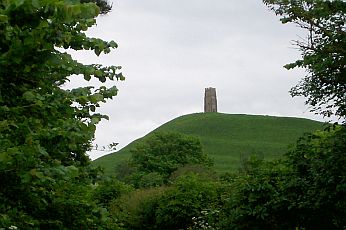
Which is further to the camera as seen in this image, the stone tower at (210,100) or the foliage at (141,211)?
the stone tower at (210,100)

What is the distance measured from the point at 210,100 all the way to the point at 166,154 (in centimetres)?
5978

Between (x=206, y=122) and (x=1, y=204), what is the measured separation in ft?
291

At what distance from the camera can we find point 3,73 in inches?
146

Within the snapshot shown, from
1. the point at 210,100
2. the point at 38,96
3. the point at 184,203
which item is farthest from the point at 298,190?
the point at 210,100

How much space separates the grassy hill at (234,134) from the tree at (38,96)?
63788mm

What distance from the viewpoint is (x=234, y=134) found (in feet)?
283

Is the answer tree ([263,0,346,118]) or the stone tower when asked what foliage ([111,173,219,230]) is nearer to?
tree ([263,0,346,118])

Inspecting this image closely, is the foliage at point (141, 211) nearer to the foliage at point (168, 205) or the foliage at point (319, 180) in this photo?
the foliage at point (168, 205)

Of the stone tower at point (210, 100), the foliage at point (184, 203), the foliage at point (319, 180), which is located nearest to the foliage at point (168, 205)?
the foliage at point (184, 203)

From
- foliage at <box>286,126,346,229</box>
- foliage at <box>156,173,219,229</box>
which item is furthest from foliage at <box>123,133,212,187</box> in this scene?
foliage at <box>286,126,346,229</box>

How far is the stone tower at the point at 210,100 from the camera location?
11406 centimetres

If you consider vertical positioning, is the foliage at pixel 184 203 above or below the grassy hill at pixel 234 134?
below

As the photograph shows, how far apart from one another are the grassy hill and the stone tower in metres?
14.7

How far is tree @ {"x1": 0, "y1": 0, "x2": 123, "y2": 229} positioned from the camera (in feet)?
10.9
